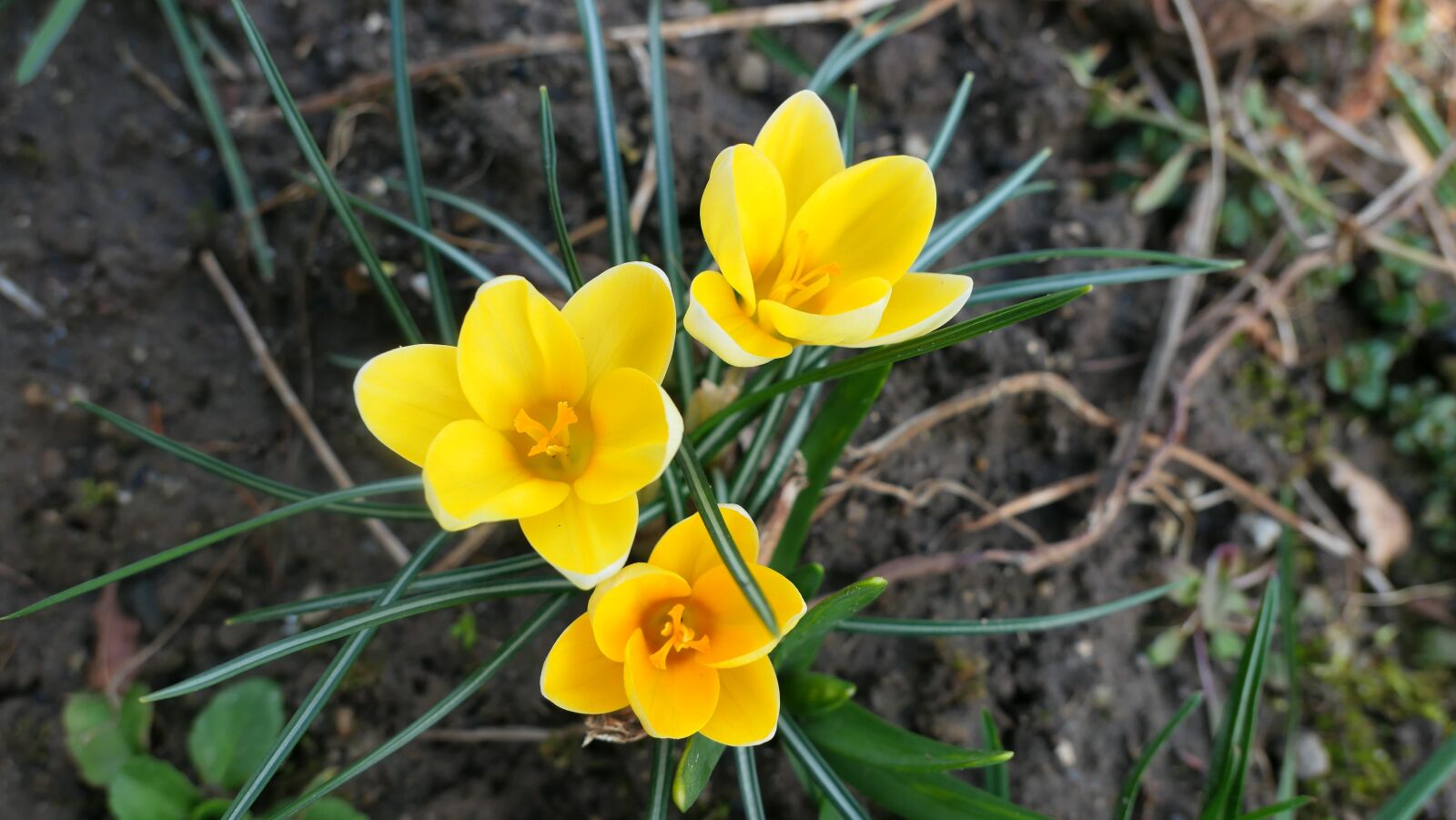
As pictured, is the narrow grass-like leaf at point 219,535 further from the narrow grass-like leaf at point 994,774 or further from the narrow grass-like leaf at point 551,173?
the narrow grass-like leaf at point 994,774

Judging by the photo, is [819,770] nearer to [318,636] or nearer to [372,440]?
[318,636]

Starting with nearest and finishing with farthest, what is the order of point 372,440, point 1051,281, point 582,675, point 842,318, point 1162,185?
point 842,318 → point 582,675 → point 1051,281 → point 372,440 → point 1162,185

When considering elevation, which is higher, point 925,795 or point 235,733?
point 925,795

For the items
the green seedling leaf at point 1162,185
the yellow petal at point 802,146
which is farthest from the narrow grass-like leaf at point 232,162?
the green seedling leaf at point 1162,185

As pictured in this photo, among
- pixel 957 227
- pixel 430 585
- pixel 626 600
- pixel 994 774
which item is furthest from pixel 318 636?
pixel 957 227

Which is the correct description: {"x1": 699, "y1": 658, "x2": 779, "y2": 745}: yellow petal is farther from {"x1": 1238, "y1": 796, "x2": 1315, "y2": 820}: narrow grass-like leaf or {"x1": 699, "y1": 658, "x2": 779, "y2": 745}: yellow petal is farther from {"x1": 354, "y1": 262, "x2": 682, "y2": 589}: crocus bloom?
{"x1": 1238, "y1": 796, "x2": 1315, "y2": 820}: narrow grass-like leaf

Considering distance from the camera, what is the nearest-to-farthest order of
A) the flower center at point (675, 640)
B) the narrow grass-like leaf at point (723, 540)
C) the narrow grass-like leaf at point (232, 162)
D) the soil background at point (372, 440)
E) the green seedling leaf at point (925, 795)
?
the narrow grass-like leaf at point (723, 540) < the flower center at point (675, 640) < the green seedling leaf at point (925, 795) < the soil background at point (372, 440) < the narrow grass-like leaf at point (232, 162)

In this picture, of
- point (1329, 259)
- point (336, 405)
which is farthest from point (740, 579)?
point (1329, 259)
